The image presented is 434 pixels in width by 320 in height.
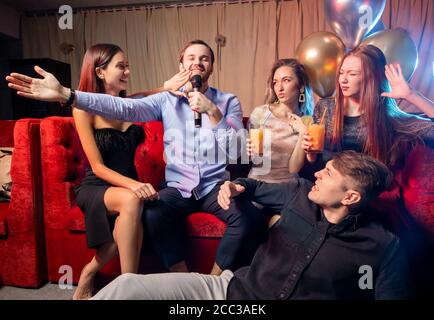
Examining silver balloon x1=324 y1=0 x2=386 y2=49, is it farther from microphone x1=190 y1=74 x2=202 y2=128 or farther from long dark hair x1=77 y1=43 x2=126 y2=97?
long dark hair x1=77 y1=43 x2=126 y2=97

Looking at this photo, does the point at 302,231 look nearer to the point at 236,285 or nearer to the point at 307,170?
the point at 236,285

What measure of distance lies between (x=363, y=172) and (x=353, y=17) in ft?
3.70

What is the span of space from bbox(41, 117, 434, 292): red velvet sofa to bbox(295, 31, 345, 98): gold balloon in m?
0.61

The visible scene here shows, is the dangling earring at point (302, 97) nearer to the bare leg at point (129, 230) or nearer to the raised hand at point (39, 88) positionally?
the bare leg at point (129, 230)

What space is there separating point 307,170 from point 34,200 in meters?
1.21

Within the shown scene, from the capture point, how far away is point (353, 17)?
5.67ft

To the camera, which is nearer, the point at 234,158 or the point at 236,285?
the point at 236,285

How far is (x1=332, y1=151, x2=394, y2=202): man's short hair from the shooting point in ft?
3.22

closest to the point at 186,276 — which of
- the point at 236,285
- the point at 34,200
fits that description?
the point at 236,285

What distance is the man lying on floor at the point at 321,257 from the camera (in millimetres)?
923

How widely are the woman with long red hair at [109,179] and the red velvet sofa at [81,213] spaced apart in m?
0.16

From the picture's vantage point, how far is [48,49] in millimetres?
2592

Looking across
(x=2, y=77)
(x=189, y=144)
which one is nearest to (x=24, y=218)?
(x=189, y=144)

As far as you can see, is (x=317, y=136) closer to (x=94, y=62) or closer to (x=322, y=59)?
(x=322, y=59)
